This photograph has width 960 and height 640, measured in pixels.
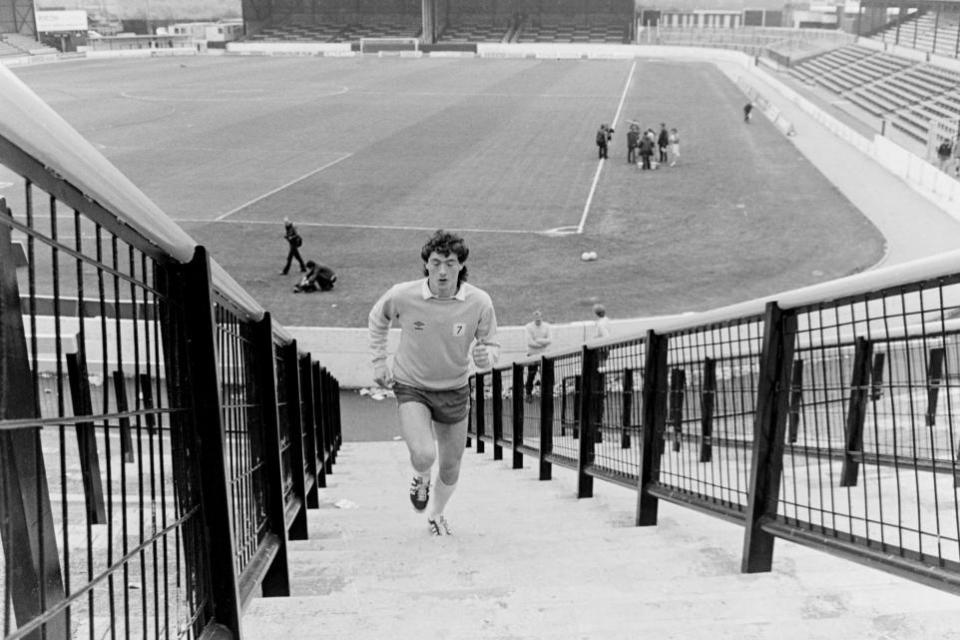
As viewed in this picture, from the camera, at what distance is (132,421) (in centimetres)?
286

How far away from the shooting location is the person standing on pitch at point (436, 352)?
5.06 m

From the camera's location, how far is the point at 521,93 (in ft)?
162

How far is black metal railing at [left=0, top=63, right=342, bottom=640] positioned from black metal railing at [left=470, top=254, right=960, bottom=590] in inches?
72.5

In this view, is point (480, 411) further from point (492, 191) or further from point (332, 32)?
point (332, 32)

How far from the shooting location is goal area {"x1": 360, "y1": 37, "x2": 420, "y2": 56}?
264ft

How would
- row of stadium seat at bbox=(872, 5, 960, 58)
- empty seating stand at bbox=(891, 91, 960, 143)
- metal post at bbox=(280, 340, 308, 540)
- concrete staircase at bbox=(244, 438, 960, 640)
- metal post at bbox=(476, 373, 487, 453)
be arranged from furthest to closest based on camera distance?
1. row of stadium seat at bbox=(872, 5, 960, 58)
2. empty seating stand at bbox=(891, 91, 960, 143)
3. metal post at bbox=(476, 373, 487, 453)
4. metal post at bbox=(280, 340, 308, 540)
5. concrete staircase at bbox=(244, 438, 960, 640)

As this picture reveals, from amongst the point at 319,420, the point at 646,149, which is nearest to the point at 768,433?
the point at 319,420

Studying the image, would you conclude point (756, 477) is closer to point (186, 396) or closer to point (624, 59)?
point (186, 396)

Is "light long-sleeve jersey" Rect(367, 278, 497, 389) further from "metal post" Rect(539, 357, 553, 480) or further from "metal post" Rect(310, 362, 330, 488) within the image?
"metal post" Rect(539, 357, 553, 480)

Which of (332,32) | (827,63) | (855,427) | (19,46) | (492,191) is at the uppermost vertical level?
(332,32)

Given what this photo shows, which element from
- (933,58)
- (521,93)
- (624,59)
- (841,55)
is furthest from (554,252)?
(624,59)

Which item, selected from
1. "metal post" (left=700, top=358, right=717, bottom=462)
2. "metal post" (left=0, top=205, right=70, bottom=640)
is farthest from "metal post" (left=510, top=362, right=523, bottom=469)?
"metal post" (left=0, top=205, right=70, bottom=640)

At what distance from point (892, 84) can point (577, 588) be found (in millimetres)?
47913

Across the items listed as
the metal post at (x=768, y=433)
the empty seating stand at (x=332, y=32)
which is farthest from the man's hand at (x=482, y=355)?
the empty seating stand at (x=332, y=32)
